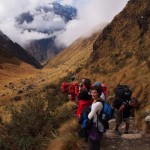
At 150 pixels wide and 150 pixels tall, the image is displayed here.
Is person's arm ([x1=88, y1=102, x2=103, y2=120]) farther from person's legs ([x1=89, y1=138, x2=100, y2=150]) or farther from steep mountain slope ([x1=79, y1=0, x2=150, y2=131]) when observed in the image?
steep mountain slope ([x1=79, y1=0, x2=150, y2=131])

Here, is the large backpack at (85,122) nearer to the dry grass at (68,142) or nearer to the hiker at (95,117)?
the hiker at (95,117)

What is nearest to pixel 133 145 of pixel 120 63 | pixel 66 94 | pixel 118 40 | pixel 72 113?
pixel 72 113

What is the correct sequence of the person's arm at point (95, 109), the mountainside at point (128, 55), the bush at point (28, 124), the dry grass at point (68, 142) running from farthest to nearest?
1. the mountainside at point (128, 55)
2. the bush at point (28, 124)
3. the dry grass at point (68, 142)
4. the person's arm at point (95, 109)

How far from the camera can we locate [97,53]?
28.8 meters

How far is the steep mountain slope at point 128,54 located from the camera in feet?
55.2

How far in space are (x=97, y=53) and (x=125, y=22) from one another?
2710mm

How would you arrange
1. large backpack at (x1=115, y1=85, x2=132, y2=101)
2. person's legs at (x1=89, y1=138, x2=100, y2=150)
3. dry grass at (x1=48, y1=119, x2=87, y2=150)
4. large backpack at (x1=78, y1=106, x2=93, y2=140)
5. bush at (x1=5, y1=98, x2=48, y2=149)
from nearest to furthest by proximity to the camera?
large backpack at (x1=78, y1=106, x2=93, y2=140)
person's legs at (x1=89, y1=138, x2=100, y2=150)
dry grass at (x1=48, y1=119, x2=87, y2=150)
large backpack at (x1=115, y1=85, x2=132, y2=101)
bush at (x1=5, y1=98, x2=48, y2=149)

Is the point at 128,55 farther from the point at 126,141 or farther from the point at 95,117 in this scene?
the point at 95,117

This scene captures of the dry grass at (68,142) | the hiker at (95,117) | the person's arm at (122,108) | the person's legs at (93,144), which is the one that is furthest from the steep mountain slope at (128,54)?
the hiker at (95,117)

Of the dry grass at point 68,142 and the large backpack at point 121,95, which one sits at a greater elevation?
the large backpack at point 121,95

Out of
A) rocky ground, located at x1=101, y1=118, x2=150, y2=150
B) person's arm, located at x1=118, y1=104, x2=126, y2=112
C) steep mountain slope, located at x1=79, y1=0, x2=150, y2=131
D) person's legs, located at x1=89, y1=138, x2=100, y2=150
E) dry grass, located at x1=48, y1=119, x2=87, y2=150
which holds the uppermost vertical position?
steep mountain slope, located at x1=79, y1=0, x2=150, y2=131

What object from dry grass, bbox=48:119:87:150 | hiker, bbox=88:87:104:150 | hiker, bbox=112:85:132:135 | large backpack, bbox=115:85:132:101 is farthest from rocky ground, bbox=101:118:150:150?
hiker, bbox=88:87:104:150

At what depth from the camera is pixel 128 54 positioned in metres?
23.5

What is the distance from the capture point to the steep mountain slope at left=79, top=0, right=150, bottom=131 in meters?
16.8
